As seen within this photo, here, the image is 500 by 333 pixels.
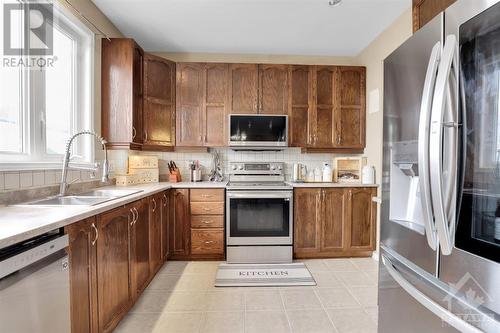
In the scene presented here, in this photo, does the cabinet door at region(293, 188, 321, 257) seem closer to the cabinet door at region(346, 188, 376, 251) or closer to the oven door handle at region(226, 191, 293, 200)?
the oven door handle at region(226, 191, 293, 200)

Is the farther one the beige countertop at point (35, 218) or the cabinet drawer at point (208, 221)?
the cabinet drawer at point (208, 221)

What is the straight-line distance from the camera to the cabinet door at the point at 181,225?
2.92 metres

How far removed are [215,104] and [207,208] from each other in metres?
1.29

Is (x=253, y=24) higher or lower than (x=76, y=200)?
higher

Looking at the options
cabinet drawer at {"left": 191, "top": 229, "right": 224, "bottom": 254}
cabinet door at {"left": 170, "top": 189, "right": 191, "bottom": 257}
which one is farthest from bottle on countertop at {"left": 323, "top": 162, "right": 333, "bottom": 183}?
cabinet door at {"left": 170, "top": 189, "right": 191, "bottom": 257}

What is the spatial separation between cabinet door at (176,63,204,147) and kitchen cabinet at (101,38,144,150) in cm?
64

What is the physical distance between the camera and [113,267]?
1.64 metres

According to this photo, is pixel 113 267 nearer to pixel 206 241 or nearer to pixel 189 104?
pixel 206 241

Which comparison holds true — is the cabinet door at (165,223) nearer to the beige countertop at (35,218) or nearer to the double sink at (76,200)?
the double sink at (76,200)

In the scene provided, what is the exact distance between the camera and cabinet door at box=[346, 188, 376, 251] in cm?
303
